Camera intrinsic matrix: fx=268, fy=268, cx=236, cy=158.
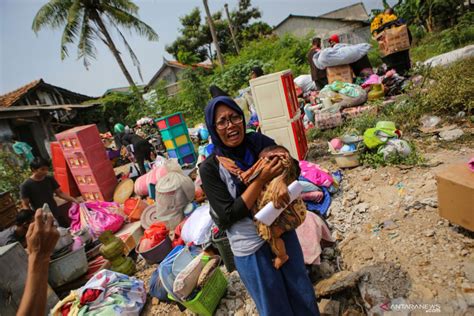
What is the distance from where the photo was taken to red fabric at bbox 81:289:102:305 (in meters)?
2.38

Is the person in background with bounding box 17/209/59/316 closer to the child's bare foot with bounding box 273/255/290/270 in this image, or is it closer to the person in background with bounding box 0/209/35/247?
the child's bare foot with bounding box 273/255/290/270

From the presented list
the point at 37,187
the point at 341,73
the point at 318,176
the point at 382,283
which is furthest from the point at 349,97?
the point at 37,187

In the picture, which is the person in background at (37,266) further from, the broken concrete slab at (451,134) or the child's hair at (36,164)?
the broken concrete slab at (451,134)

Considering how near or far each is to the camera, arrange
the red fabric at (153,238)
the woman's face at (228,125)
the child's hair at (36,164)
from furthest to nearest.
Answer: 1. the child's hair at (36,164)
2. the red fabric at (153,238)
3. the woman's face at (228,125)

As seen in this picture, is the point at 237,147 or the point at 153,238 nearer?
the point at 237,147

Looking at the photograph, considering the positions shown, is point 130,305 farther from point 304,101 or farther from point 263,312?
point 304,101

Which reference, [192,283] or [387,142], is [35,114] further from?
[387,142]

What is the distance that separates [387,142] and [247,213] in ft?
9.30

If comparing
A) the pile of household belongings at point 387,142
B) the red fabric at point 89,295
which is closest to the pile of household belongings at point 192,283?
the red fabric at point 89,295

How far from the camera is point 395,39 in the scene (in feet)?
17.0

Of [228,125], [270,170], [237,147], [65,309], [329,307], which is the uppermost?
[228,125]

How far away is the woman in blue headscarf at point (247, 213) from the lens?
132 cm

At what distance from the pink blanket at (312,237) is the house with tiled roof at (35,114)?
37.1 feet

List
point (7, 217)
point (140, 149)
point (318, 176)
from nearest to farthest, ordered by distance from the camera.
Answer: point (318, 176), point (7, 217), point (140, 149)
